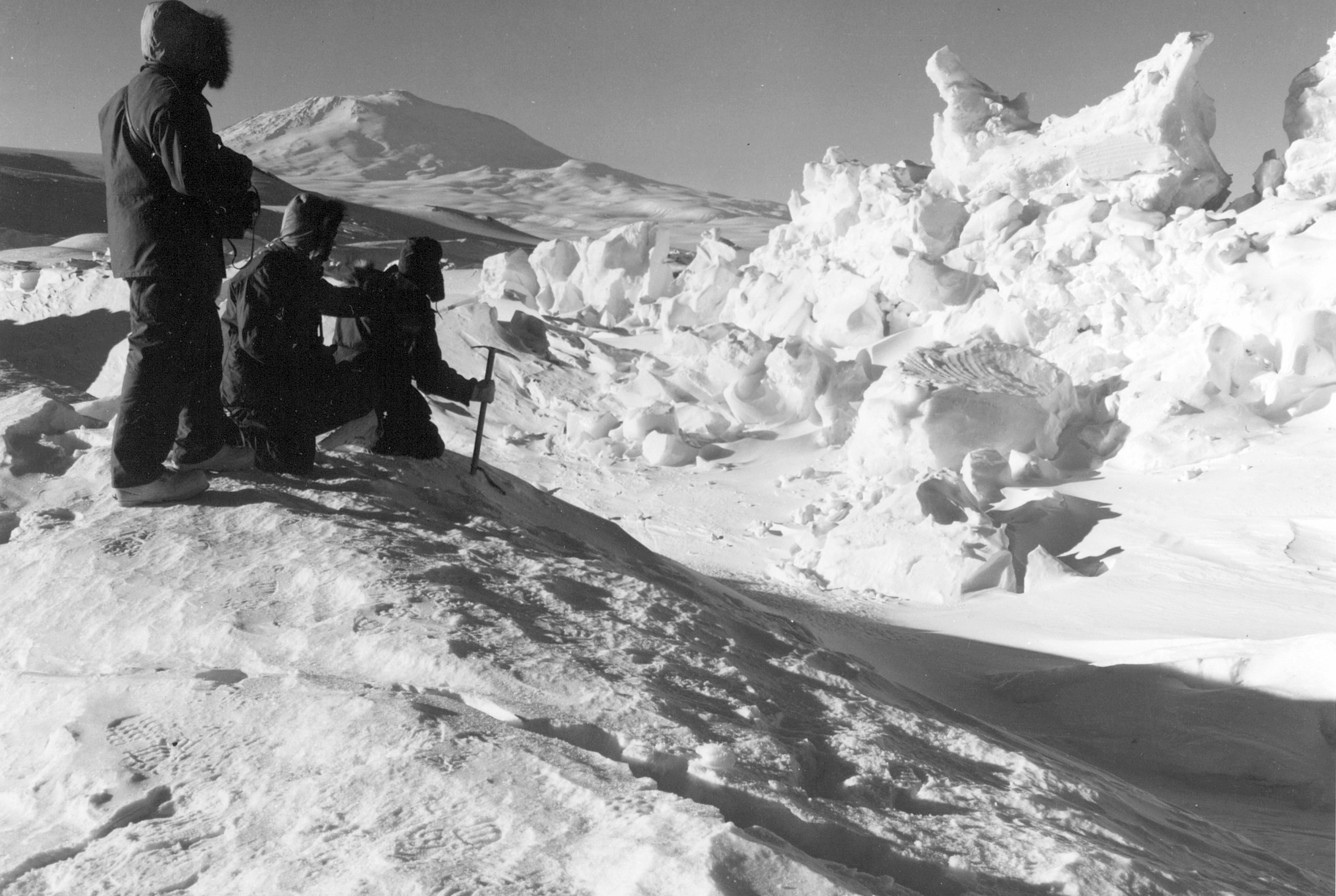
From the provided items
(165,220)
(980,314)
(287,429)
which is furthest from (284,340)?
(980,314)

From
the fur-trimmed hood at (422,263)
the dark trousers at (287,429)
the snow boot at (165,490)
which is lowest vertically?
the snow boot at (165,490)

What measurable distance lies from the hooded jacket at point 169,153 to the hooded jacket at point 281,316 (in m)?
0.30

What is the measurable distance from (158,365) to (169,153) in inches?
16.4

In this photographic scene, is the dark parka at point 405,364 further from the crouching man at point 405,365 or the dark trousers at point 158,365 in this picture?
the dark trousers at point 158,365

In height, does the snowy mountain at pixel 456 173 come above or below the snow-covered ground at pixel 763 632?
above

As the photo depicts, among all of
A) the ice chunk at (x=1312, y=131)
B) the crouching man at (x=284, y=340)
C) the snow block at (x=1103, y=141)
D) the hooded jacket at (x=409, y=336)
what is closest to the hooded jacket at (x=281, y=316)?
the crouching man at (x=284, y=340)

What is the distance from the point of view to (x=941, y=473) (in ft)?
19.0

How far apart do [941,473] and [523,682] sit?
4.61 metres

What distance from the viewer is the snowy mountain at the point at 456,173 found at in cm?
2709

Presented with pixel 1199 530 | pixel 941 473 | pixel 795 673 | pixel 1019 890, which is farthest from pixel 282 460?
pixel 1199 530

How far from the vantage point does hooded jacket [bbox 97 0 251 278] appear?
1.92 m

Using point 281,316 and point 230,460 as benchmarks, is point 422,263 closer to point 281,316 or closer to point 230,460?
point 281,316

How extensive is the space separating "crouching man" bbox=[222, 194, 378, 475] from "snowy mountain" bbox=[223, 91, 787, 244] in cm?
2219

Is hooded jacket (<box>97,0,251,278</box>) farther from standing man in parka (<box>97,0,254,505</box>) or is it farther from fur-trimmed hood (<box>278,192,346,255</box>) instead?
fur-trimmed hood (<box>278,192,346,255</box>)
